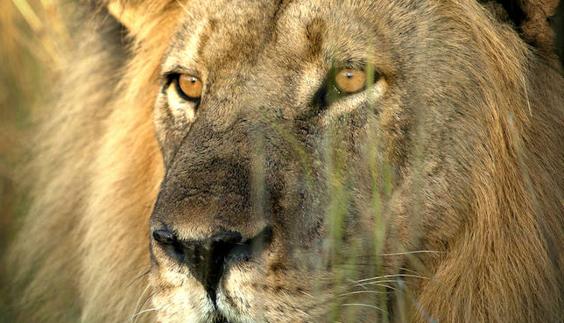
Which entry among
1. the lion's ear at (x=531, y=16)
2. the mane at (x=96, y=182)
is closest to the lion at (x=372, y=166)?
the lion's ear at (x=531, y=16)

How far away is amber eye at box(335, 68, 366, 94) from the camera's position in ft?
11.4

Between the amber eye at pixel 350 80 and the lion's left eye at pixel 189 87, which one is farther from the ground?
the amber eye at pixel 350 80

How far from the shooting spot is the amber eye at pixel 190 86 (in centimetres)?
386

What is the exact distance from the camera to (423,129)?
344 centimetres

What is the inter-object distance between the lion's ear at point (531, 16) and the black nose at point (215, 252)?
112cm

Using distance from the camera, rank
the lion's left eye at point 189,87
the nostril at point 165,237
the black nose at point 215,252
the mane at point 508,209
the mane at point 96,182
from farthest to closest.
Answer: the mane at point 96,182 < the lion's left eye at point 189,87 < the mane at point 508,209 < the nostril at point 165,237 < the black nose at point 215,252

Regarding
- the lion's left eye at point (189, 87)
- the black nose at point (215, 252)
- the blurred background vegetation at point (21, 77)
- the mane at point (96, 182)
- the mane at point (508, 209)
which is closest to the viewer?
the black nose at point (215, 252)

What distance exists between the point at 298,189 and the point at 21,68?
2.72 meters

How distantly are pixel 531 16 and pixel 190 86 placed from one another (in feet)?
4.08

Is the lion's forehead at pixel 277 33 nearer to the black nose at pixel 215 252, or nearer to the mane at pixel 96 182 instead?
the mane at pixel 96 182

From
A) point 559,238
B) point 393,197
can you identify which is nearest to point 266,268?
point 393,197

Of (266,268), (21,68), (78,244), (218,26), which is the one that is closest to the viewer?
(266,268)

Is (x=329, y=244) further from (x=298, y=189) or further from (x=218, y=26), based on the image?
(x=218, y=26)

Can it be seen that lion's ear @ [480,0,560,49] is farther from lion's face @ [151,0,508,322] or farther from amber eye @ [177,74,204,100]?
amber eye @ [177,74,204,100]
